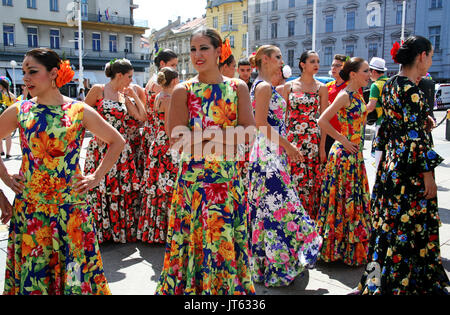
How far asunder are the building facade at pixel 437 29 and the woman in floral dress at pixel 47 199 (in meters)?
38.9

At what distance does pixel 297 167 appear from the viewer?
15.6 ft

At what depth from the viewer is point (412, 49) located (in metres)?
2.97

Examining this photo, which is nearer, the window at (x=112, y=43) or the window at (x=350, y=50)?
the window at (x=112, y=43)

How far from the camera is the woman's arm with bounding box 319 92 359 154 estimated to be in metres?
3.92

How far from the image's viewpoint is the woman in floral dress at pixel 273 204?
355cm

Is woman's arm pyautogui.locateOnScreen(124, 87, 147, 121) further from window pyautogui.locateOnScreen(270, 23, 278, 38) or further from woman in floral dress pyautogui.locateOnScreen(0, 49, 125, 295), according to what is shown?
window pyautogui.locateOnScreen(270, 23, 278, 38)

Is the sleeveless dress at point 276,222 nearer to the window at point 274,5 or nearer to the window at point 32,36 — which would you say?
the window at point 32,36

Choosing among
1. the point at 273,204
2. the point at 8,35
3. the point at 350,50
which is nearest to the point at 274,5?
the point at 350,50

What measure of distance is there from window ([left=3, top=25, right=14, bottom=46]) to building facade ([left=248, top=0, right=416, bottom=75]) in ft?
93.4

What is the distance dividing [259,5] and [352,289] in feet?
171

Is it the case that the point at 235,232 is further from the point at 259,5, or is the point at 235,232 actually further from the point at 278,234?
the point at 259,5

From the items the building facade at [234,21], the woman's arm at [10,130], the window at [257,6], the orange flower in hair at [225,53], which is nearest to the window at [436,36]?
the window at [257,6]

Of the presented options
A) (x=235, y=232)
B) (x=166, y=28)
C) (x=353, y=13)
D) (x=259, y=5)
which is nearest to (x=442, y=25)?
(x=353, y=13)

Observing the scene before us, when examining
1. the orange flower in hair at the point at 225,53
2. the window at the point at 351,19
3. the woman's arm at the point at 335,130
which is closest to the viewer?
the orange flower in hair at the point at 225,53
